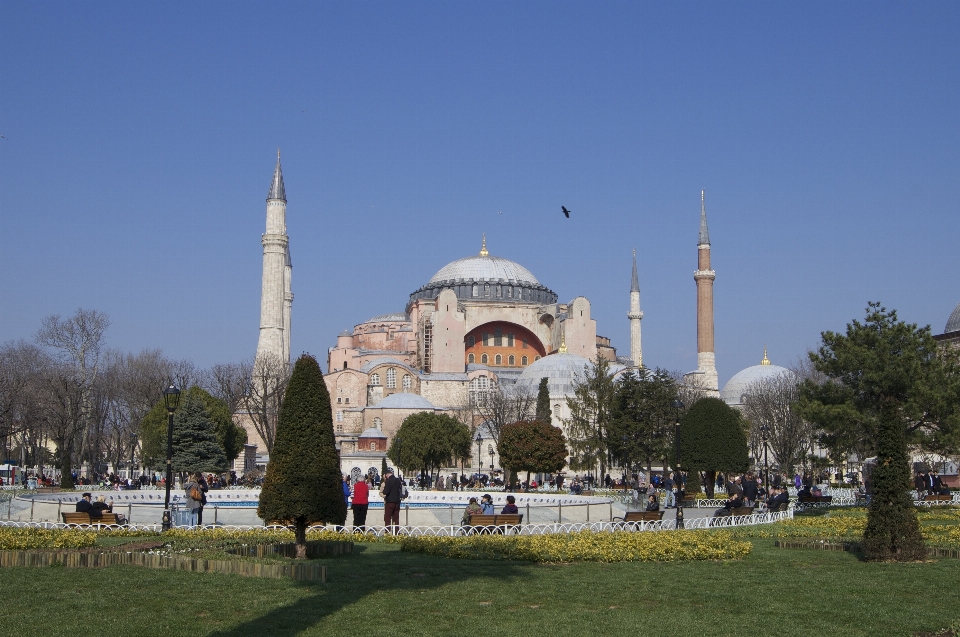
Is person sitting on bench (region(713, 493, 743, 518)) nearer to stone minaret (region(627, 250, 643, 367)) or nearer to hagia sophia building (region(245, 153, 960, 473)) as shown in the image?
hagia sophia building (region(245, 153, 960, 473))

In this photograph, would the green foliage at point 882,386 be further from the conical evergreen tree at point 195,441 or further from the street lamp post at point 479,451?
the street lamp post at point 479,451

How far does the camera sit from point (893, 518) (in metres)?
10.2

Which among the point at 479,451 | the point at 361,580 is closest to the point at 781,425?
the point at 479,451

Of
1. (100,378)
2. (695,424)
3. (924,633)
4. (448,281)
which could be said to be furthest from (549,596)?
(448,281)

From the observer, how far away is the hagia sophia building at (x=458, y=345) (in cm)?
5059

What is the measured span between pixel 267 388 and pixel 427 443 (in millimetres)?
9637

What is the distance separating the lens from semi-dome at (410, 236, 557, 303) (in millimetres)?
66125

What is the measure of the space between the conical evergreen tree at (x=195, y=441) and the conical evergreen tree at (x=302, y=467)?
25.0 metres

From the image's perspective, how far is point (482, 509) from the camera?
14773mm

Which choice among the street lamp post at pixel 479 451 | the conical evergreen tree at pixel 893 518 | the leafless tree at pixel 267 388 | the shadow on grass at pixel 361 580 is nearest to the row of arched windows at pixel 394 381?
the street lamp post at pixel 479 451

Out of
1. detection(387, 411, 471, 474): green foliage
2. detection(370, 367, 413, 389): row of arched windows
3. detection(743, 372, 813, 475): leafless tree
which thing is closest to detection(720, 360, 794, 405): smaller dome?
detection(743, 372, 813, 475): leafless tree

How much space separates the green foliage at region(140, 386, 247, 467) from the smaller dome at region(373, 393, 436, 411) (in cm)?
1317

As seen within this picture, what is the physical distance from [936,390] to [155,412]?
25338 millimetres

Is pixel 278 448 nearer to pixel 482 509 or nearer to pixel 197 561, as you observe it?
pixel 197 561
